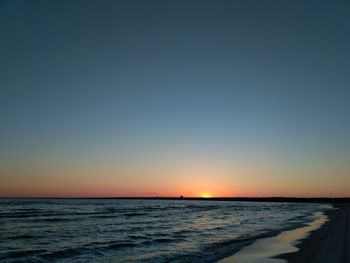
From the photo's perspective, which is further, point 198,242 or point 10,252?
point 198,242

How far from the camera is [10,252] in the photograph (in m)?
19.8

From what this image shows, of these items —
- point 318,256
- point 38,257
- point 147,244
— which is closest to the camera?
point 318,256

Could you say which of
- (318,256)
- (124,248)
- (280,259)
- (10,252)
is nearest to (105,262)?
(124,248)

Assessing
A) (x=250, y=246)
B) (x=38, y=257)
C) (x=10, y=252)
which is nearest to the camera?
(x=38, y=257)

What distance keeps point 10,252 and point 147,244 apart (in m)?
7.57

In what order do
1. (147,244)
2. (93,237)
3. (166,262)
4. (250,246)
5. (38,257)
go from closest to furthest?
(166,262) → (38,257) → (250,246) → (147,244) → (93,237)

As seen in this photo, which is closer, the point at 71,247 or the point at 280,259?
the point at 280,259

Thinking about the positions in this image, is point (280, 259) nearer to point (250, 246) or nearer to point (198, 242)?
point (250, 246)

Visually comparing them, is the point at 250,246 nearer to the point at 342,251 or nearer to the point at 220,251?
the point at 220,251

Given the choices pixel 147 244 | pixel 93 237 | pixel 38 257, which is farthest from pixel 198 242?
pixel 38 257

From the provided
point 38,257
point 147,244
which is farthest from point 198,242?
point 38,257

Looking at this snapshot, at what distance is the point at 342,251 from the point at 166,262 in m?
7.33

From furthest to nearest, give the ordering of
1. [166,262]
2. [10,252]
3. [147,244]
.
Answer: [147,244] → [10,252] → [166,262]

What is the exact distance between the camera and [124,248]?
21672mm
